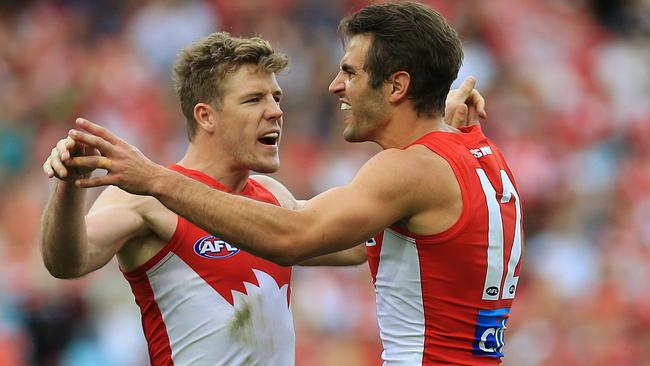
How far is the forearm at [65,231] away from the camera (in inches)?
213

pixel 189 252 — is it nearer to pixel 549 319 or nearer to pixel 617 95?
pixel 549 319

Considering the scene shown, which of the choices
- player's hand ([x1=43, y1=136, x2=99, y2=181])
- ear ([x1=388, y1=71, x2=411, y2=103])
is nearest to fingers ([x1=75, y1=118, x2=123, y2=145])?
player's hand ([x1=43, y1=136, x2=99, y2=181])

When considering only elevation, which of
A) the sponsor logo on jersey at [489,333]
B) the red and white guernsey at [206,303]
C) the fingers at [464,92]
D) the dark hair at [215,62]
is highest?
the dark hair at [215,62]

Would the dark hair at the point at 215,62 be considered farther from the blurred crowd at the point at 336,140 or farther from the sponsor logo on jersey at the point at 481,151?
the blurred crowd at the point at 336,140

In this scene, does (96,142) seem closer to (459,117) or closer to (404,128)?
(404,128)

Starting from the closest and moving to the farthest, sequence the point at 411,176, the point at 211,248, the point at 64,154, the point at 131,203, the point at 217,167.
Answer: the point at 64,154 → the point at 411,176 → the point at 131,203 → the point at 211,248 → the point at 217,167

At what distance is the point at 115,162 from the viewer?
484cm

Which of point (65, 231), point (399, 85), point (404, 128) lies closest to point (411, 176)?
point (404, 128)

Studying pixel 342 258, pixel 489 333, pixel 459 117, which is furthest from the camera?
pixel 342 258

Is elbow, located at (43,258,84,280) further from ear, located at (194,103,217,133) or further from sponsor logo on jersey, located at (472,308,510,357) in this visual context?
sponsor logo on jersey, located at (472,308,510,357)

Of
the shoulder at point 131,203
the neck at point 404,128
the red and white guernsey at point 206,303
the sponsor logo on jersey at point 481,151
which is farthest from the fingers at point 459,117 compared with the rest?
the shoulder at point 131,203

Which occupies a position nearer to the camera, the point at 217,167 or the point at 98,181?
the point at 98,181

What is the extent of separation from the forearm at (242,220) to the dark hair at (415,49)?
0.80m

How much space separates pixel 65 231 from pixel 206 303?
82cm
